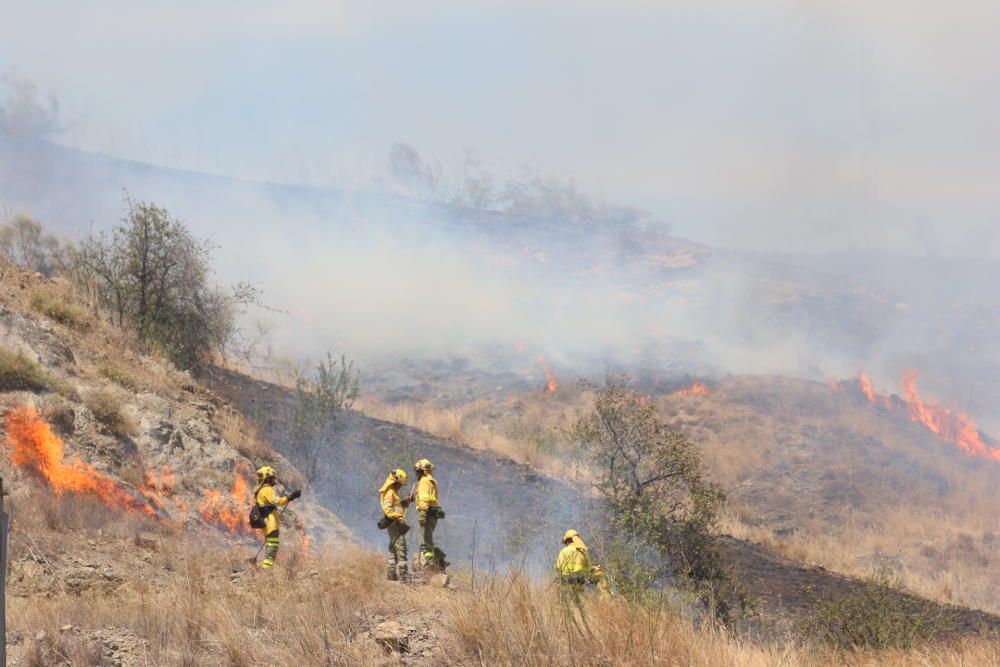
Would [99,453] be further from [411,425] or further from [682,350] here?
[682,350]

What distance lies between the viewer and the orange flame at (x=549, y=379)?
4056cm

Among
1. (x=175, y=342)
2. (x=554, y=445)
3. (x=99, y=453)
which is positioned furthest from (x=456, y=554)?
(x=554, y=445)

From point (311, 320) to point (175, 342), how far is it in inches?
1231

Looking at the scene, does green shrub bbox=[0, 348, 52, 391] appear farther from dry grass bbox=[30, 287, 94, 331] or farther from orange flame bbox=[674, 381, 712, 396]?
orange flame bbox=[674, 381, 712, 396]

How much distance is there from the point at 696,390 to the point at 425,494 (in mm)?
31181

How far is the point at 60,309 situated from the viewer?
54.4ft

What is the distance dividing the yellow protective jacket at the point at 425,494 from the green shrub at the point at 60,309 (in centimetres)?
911

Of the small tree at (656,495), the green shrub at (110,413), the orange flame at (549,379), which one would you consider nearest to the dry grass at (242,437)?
the green shrub at (110,413)

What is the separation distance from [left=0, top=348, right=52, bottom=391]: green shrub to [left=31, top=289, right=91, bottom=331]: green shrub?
8.12 ft

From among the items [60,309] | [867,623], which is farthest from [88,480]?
[867,623]

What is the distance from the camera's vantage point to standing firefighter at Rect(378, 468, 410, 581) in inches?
408

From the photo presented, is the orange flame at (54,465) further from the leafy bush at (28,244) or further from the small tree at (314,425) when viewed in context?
the leafy bush at (28,244)

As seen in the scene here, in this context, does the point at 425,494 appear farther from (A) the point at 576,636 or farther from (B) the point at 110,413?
(B) the point at 110,413

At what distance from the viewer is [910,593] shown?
59.6 ft
